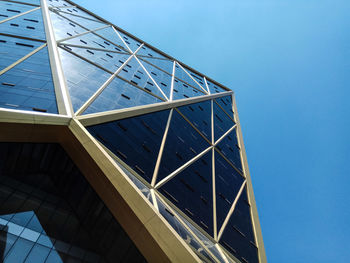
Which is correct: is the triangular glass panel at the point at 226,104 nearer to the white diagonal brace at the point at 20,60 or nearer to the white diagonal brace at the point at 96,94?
the white diagonal brace at the point at 96,94

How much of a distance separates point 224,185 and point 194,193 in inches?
215

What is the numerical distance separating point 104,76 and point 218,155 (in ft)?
38.0

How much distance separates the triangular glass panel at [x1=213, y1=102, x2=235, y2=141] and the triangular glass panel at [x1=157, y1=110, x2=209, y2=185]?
4880 millimetres

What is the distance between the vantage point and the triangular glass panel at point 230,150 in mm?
25775

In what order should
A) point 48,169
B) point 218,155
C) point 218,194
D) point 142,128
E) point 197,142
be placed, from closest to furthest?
1. point 48,169
2. point 142,128
3. point 218,194
4. point 197,142
5. point 218,155

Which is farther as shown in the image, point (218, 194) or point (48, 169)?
point (218, 194)

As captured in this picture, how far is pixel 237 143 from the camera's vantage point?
3328 cm

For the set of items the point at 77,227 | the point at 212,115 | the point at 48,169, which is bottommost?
the point at 77,227

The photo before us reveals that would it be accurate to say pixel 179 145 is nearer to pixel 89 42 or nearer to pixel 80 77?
pixel 80 77

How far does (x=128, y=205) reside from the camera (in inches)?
335

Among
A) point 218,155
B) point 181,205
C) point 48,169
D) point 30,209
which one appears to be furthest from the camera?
point 218,155

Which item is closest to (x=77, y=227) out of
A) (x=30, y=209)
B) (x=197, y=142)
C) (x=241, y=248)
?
(x=30, y=209)

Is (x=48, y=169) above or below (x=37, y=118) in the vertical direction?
below

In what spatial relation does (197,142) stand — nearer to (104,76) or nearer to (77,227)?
(104,76)
